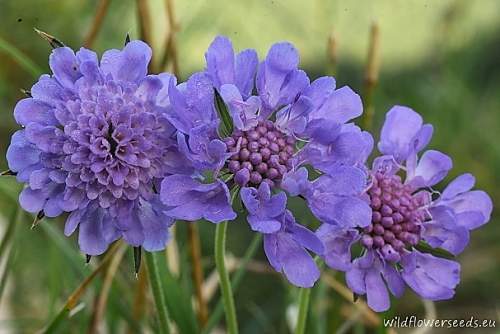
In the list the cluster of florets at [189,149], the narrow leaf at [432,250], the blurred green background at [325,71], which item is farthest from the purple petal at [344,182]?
the blurred green background at [325,71]

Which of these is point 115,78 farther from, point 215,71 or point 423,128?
point 423,128

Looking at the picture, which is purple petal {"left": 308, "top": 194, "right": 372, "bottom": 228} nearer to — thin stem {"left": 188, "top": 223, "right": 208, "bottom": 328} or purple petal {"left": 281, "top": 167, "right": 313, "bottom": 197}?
purple petal {"left": 281, "top": 167, "right": 313, "bottom": 197}

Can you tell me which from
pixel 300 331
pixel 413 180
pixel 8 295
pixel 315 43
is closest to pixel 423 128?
pixel 413 180

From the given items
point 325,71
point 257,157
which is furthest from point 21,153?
point 325,71

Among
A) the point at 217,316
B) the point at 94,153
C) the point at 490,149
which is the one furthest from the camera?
the point at 490,149

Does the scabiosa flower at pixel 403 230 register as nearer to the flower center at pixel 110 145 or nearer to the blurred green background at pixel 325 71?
the flower center at pixel 110 145

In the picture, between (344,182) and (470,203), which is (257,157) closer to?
(344,182)
